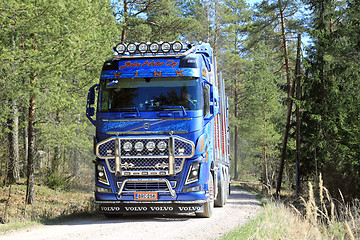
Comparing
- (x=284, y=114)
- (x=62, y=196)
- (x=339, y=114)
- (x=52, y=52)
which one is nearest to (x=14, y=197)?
(x=62, y=196)

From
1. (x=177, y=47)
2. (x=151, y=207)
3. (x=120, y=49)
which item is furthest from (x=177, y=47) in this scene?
(x=151, y=207)

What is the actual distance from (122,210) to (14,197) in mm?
9209

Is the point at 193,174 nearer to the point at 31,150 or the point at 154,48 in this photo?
the point at 154,48

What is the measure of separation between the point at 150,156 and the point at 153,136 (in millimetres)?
467

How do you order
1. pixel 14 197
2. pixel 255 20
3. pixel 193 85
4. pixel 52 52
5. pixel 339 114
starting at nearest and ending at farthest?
1. pixel 193 85
2. pixel 52 52
3. pixel 14 197
4. pixel 339 114
5. pixel 255 20

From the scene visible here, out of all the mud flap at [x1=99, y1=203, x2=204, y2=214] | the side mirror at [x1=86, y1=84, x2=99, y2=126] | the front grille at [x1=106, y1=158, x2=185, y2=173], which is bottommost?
the mud flap at [x1=99, y1=203, x2=204, y2=214]

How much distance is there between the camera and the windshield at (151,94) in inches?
401

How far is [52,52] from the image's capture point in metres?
13.5

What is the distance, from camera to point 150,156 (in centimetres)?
988

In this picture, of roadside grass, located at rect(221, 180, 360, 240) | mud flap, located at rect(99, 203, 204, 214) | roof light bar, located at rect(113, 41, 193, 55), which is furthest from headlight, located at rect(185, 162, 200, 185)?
roof light bar, located at rect(113, 41, 193, 55)

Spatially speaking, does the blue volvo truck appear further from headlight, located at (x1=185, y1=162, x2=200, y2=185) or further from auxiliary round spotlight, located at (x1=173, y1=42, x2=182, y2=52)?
auxiliary round spotlight, located at (x1=173, y1=42, x2=182, y2=52)

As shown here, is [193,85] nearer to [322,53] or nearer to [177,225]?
[177,225]

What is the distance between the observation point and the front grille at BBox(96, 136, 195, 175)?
32.4 ft

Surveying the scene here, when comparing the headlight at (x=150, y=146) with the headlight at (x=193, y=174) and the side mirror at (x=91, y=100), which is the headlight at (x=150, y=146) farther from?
the side mirror at (x=91, y=100)
